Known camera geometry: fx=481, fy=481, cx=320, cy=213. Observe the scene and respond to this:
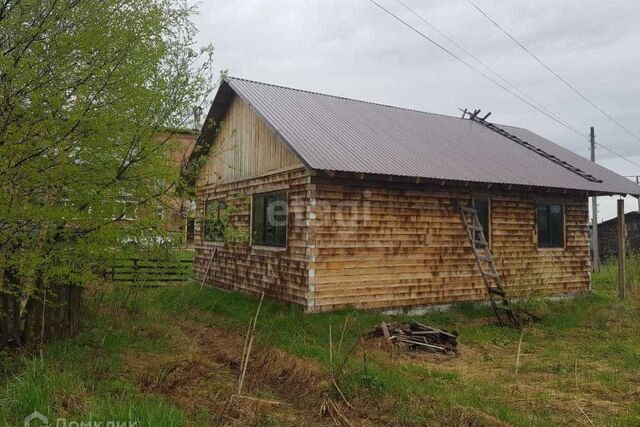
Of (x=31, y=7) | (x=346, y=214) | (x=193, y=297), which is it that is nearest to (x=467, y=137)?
(x=346, y=214)

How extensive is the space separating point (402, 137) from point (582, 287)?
7.93 metres

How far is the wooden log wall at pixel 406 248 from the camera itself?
37.7 ft

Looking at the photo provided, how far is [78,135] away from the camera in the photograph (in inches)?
235

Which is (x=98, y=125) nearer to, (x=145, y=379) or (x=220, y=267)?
(x=145, y=379)

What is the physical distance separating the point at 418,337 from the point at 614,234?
3153 cm

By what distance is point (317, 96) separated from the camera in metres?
17.2

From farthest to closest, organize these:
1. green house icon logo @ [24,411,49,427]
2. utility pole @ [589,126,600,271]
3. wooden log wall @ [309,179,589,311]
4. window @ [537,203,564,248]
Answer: utility pole @ [589,126,600,271] < window @ [537,203,564,248] < wooden log wall @ [309,179,589,311] < green house icon logo @ [24,411,49,427]

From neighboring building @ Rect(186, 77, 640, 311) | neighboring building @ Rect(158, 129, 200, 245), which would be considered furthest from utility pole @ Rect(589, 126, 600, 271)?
neighboring building @ Rect(158, 129, 200, 245)

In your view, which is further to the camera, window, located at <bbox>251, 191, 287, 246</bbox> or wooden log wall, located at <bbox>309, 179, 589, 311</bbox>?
window, located at <bbox>251, 191, 287, 246</bbox>

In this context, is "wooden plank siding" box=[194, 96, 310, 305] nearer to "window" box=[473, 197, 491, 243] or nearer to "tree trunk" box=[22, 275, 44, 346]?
"tree trunk" box=[22, 275, 44, 346]

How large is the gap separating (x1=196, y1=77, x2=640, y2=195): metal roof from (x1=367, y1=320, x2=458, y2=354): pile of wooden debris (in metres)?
3.59

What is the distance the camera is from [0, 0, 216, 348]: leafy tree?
5578mm

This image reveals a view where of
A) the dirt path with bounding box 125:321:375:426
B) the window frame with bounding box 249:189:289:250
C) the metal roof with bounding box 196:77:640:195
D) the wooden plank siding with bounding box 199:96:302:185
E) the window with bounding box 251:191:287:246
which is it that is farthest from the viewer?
the wooden plank siding with bounding box 199:96:302:185

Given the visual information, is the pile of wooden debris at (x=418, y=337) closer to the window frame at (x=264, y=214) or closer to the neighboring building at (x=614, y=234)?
the window frame at (x=264, y=214)
